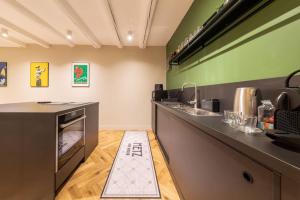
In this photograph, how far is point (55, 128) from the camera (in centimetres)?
165

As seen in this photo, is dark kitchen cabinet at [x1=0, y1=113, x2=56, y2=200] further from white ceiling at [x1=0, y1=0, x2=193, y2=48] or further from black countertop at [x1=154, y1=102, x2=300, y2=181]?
white ceiling at [x1=0, y1=0, x2=193, y2=48]

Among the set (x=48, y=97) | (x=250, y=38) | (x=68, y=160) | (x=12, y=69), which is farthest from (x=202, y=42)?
(x=12, y=69)

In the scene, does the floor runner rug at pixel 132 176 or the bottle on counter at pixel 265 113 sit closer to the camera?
the bottle on counter at pixel 265 113

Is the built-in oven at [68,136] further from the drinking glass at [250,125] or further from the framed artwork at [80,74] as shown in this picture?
the framed artwork at [80,74]

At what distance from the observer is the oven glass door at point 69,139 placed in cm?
180

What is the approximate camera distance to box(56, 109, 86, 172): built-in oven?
Result: 1.77 m

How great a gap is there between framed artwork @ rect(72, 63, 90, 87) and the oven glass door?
2.84m

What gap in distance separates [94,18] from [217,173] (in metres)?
3.41

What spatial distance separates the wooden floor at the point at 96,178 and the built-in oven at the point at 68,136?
0.30 metres

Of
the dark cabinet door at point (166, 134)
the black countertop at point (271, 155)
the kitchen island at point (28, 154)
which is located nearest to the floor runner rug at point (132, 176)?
the dark cabinet door at point (166, 134)

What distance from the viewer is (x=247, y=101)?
1188 mm

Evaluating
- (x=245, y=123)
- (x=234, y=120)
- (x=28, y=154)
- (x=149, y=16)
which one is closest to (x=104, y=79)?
(x=149, y=16)

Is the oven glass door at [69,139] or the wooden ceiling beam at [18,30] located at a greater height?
the wooden ceiling beam at [18,30]

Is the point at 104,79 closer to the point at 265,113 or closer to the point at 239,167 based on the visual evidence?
the point at 265,113
